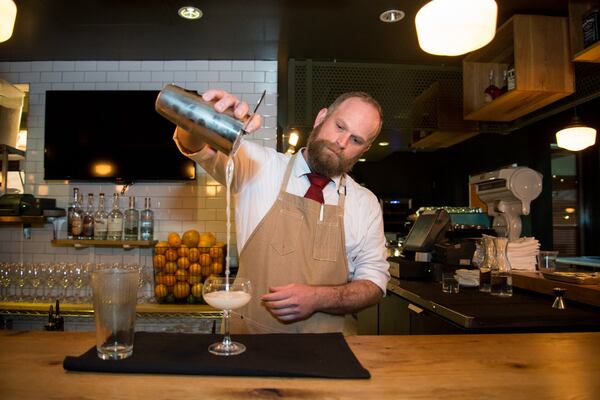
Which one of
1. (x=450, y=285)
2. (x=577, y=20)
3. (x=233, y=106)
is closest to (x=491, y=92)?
(x=577, y=20)

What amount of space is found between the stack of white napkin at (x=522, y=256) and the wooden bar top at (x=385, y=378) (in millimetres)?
1766

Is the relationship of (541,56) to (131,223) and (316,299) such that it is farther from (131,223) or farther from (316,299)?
(131,223)

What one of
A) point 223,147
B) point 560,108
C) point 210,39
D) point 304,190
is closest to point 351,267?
point 304,190

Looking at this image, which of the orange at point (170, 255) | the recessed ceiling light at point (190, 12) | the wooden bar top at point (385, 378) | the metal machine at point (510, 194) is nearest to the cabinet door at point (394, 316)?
the metal machine at point (510, 194)

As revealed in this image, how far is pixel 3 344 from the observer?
1.18 m

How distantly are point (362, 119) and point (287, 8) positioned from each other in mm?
1486

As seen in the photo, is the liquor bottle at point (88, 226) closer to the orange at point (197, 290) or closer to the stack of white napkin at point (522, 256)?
the orange at point (197, 290)

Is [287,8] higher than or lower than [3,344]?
higher

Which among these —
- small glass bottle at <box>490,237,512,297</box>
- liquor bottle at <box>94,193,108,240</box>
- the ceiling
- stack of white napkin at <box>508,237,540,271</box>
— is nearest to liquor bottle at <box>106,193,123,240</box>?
liquor bottle at <box>94,193,108,240</box>

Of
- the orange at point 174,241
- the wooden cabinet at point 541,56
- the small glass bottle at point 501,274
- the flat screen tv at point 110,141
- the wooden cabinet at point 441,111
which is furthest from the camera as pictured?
the wooden cabinet at point 441,111

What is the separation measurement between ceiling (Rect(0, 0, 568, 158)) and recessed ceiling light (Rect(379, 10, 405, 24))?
43 mm

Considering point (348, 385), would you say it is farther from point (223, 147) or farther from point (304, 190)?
point (304, 190)

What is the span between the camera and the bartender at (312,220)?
5.52 feet

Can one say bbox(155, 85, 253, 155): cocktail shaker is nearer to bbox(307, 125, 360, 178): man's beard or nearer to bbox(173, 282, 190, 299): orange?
A: bbox(307, 125, 360, 178): man's beard
